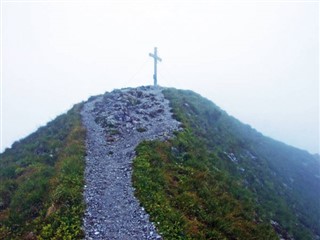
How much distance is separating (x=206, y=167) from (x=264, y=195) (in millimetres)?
8832

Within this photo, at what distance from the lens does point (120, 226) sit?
14.4 meters

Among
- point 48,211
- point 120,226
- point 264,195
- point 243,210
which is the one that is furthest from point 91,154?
point 264,195

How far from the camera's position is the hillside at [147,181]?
1507 centimetres

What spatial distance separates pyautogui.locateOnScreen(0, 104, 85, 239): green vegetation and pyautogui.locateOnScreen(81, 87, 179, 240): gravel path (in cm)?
70

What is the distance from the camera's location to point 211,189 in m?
19.2

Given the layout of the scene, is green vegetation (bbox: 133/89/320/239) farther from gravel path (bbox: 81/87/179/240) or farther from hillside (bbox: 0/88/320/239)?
gravel path (bbox: 81/87/179/240)

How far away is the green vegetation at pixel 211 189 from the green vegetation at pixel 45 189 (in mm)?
3679

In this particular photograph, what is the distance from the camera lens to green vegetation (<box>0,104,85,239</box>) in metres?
14.6

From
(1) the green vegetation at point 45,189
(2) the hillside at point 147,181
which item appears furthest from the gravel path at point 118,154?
(1) the green vegetation at point 45,189

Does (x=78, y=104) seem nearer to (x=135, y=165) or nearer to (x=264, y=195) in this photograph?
Answer: (x=135, y=165)

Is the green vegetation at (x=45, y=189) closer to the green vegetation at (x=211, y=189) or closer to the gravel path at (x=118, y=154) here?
the gravel path at (x=118, y=154)

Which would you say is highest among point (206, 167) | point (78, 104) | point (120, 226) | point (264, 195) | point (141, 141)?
point (78, 104)

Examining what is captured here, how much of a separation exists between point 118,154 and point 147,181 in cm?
573

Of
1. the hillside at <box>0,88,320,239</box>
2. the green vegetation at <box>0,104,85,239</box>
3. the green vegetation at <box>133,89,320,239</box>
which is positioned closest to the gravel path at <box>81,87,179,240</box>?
the hillside at <box>0,88,320,239</box>
